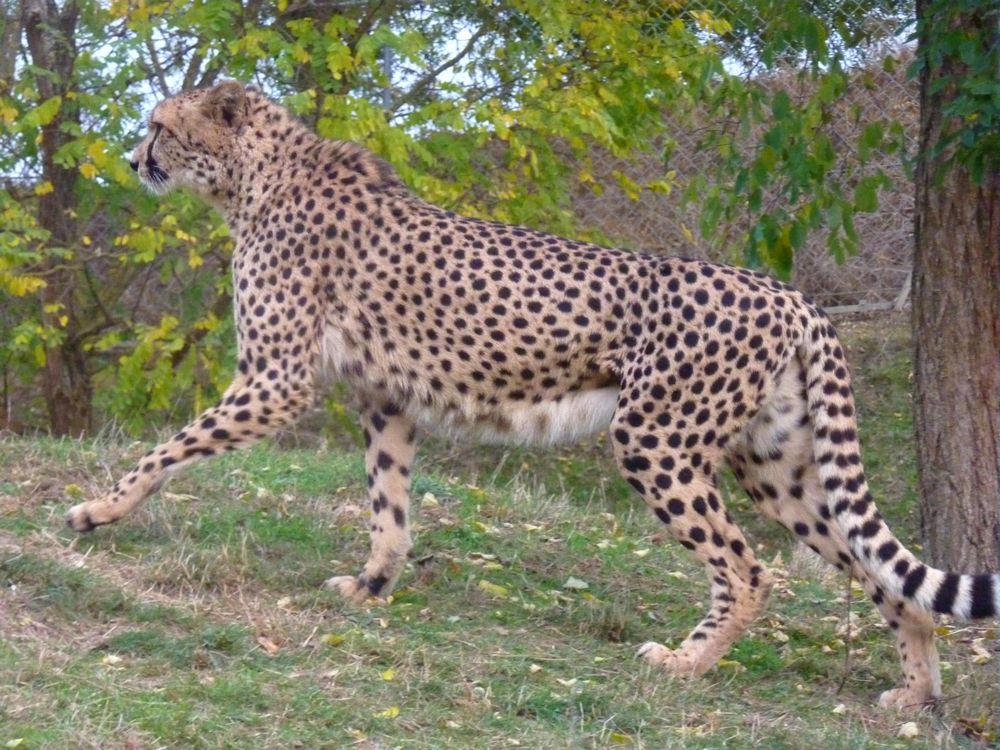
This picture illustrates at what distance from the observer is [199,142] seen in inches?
203

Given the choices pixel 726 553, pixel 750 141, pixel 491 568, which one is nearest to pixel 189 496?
pixel 491 568

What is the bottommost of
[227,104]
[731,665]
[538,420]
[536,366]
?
[731,665]

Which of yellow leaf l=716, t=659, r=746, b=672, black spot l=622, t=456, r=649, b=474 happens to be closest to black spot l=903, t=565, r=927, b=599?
yellow leaf l=716, t=659, r=746, b=672

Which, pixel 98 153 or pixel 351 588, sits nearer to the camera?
pixel 351 588

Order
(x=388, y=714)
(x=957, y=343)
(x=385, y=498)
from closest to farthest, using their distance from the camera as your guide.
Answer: (x=388, y=714) < (x=957, y=343) < (x=385, y=498)

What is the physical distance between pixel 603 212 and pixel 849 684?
4.32 meters

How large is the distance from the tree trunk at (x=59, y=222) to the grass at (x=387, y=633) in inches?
93.9

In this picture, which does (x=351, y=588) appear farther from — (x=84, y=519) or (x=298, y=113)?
(x=298, y=113)

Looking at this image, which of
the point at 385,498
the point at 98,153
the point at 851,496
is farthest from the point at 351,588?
the point at 98,153

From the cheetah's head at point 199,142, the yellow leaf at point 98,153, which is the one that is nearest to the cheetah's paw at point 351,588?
the cheetah's head at point 199,142

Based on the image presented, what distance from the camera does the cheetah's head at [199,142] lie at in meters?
→ 5.14

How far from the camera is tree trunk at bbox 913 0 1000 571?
4.76 meters

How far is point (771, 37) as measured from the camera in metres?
5.20

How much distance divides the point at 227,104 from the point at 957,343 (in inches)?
100
